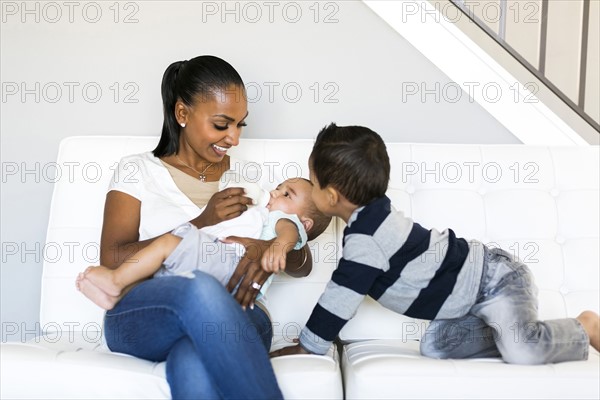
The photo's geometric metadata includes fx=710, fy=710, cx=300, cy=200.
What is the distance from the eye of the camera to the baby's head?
192cm

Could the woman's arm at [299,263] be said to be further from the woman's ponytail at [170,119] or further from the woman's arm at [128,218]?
the woman's ponytail at [170,119]

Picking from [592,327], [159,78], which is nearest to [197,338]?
[592,327]

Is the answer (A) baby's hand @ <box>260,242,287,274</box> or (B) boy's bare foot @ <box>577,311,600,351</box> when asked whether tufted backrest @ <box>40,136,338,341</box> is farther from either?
(B) boy's bare foot @ <box>577,311,600,351</box>

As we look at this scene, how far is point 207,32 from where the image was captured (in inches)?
96.5

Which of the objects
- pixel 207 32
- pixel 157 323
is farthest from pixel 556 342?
pixel 207 32

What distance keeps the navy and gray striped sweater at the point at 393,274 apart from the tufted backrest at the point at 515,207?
257mm

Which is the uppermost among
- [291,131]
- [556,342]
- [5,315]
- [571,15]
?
[571,15]

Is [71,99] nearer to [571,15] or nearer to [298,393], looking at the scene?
[298,393]

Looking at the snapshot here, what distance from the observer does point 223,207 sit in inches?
72.0

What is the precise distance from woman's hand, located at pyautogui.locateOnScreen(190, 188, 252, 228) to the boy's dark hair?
0.24 meters

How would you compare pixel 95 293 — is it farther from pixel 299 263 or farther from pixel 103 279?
pixel 299 263

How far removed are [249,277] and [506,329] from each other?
2.04 ft

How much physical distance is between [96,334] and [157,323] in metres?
0.51

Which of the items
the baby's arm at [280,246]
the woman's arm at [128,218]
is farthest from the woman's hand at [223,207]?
the baby's arm at [280,246]
